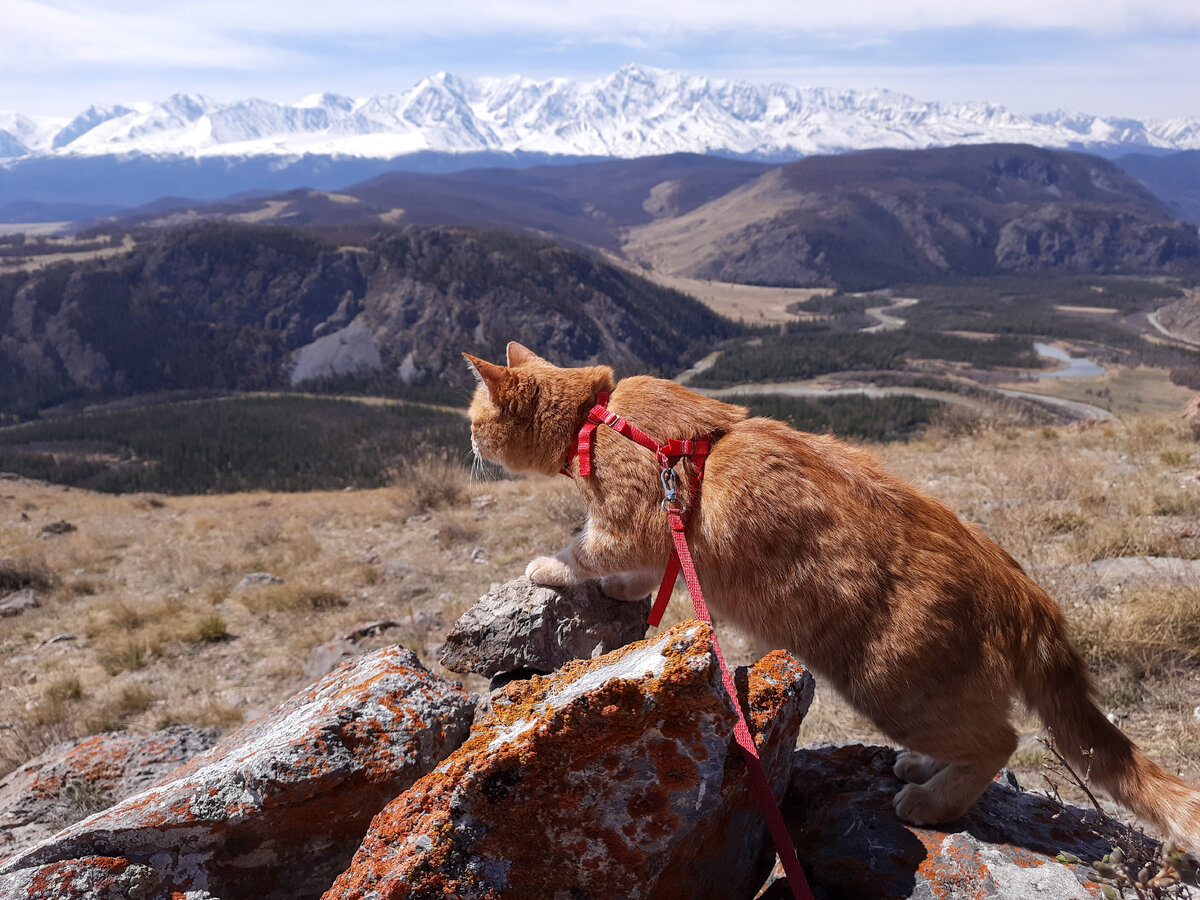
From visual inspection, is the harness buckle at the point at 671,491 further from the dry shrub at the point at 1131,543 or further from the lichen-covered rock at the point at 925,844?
the dry shrub at the point at 1131,543

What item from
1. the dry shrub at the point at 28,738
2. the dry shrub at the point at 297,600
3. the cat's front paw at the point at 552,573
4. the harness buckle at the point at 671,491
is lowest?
the dry shrub at the point at 297,600

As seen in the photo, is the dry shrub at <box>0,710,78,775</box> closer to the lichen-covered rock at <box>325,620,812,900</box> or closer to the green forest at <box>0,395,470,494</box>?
the lichen-covered rock at <box>325,620,812,900</box>

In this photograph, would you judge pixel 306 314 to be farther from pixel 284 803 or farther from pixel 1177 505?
pixel 284 803

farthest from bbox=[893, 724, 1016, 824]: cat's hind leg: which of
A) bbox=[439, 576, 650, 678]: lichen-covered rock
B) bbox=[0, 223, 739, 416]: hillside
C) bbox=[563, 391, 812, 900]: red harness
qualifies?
bbox=[0, 223, 739, 416]: hillside

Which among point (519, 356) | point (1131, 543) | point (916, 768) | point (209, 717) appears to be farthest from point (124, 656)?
point (1131, 543)

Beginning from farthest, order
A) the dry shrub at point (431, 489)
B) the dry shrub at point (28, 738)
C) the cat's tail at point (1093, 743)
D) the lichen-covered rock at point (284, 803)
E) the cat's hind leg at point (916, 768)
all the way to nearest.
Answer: the dry shrub at point (431, 489) → the dry shrub at point (28, 738) → the cat's hind leg at point (916, 768) → the cat's tail at point (1093, 743) → the lichen-covered rock at point (284, 803)

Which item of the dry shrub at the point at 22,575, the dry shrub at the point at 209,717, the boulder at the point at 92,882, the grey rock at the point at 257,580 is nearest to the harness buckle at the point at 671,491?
the boulder at the point at 92,882
